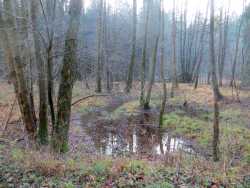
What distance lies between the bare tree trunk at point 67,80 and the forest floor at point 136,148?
0.40 metres

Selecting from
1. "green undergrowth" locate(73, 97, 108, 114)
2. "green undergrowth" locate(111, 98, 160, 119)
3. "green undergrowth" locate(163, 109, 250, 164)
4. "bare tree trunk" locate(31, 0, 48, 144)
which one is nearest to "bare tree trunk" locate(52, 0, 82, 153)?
"bare tree trunk" locate(31, 0, 48, 144)

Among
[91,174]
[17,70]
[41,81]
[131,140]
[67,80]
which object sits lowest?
[131,140]

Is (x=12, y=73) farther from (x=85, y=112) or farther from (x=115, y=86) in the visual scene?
(x=115, y=86)

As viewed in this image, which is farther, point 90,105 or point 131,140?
point 90,105

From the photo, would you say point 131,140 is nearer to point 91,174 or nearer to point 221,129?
point 221,129

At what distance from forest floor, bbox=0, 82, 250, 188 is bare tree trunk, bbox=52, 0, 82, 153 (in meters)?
0.40

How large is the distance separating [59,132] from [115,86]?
18671 mm

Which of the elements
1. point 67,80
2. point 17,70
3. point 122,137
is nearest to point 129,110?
point 122,137

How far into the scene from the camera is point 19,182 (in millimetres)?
4566

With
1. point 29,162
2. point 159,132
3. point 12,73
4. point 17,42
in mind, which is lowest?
point 159,132

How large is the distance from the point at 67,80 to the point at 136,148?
428 cm

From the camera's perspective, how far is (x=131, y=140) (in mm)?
10477

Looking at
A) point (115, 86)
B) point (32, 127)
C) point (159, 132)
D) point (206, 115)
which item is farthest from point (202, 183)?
point (115, 86)

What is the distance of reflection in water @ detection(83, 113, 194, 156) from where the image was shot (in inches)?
363
